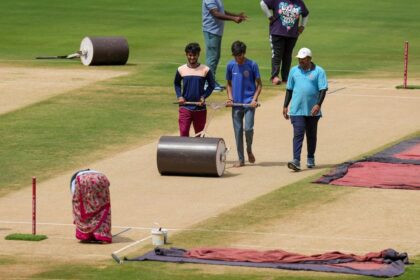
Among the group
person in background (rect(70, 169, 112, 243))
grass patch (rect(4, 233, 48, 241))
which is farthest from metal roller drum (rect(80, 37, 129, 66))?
person in background (rect(70, 169, 112, 243))

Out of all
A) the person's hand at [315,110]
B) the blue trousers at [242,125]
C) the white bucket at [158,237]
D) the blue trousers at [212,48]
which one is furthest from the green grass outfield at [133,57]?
the person's hand at [315,110]

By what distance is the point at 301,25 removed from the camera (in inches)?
1412

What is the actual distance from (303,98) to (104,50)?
47.2 feet

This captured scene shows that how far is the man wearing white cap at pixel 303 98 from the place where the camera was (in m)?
26.2

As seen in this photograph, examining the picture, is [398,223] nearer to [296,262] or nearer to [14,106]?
[296,262]

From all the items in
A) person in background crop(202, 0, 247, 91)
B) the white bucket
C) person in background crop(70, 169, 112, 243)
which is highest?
person in background crop(202, 0, 247, 91)

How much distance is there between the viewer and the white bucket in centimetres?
2042

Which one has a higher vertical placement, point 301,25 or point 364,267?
point 301,25

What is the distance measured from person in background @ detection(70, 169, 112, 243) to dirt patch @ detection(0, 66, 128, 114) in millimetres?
12730

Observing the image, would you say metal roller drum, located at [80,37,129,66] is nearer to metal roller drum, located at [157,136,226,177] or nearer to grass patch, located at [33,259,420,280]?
metal roller drum, located at [157,136,226,177]

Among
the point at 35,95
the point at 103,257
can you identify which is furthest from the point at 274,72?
the point at 103,257

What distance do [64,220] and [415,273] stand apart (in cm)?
609

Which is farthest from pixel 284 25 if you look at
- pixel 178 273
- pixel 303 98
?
pixel 178 273

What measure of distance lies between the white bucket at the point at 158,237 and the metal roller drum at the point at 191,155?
503cm
